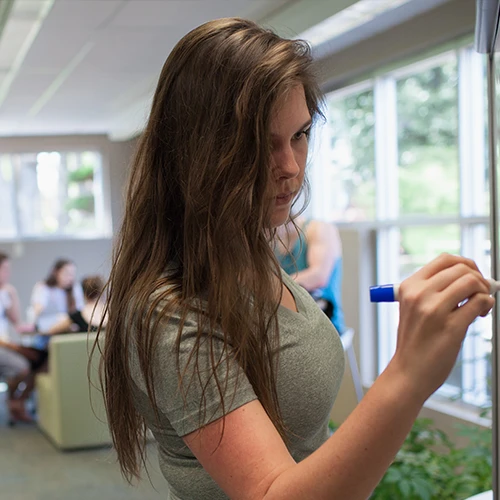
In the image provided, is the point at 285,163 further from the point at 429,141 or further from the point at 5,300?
the point at 5,300

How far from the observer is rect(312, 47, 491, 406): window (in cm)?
436

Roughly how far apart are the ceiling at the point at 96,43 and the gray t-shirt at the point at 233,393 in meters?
1.63

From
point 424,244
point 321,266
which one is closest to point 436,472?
point 321,266

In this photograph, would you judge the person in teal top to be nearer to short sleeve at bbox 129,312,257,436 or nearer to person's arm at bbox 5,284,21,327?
short sleeve at bbox 129,312,257,436

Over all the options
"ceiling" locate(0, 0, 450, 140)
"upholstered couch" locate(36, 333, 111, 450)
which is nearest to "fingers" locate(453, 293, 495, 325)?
"ceiling" locate(0, 0, 450, 140)

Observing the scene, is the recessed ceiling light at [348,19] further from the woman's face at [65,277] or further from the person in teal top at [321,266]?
the woman's face at [65,277]

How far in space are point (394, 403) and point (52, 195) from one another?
9.32 m

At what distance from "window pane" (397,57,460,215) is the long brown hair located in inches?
151

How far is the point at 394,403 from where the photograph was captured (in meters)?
0.67

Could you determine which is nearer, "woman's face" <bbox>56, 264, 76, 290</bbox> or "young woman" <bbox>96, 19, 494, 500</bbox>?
"young woman" <bbox>96, 19, 494, 500</bbox>

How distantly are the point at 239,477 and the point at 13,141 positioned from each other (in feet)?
30.0

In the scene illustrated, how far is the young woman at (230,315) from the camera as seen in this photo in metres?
0.69

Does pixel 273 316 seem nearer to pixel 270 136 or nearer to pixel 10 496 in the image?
pixel 270 136

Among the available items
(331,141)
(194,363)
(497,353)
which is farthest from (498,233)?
(331,141)
